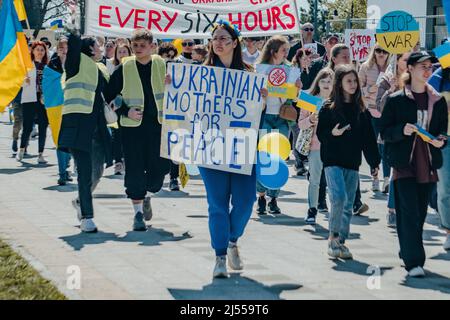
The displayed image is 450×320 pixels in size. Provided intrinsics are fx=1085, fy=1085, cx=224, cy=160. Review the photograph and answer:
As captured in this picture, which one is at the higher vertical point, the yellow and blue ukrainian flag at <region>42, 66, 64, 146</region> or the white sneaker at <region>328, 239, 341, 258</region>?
the yellow and blue ukrainian flag at <region>42, 66, 64, 146</region>

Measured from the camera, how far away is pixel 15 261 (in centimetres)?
870

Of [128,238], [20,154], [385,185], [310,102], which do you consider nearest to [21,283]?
[128,238]

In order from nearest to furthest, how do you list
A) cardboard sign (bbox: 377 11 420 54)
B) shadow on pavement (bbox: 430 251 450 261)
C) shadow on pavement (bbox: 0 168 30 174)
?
shadow on pavement (bbox: 430 251 450 261) → cardboard sign (bbox: 377 11 420 54) → shadow on pavement (bbox: 0 168 30 174)

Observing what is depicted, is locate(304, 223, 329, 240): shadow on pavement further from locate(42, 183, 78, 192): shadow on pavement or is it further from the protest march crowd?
locate(42, 183, 78, 192): shadow on pavement

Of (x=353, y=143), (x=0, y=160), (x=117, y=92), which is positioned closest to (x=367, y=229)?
(x=353, y=143)

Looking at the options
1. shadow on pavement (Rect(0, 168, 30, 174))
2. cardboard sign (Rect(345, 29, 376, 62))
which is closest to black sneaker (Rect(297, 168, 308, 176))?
shadow on pavement (Rect(0, 168, 30, 174))

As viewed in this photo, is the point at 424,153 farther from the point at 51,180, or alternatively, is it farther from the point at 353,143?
the point at 51,180

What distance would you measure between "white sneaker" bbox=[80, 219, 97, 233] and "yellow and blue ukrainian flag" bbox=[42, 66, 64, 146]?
176 centimetres

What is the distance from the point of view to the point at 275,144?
35.3 ft

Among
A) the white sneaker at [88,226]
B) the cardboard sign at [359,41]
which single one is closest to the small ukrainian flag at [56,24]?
the cardboard sign at [359,41]

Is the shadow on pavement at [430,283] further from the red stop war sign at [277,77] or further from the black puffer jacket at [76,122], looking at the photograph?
the red stop war sign at [277,77]

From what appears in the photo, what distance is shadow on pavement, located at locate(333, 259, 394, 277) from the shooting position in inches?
344

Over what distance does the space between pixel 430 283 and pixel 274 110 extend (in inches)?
168

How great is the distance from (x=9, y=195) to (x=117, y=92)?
3.16 meters
